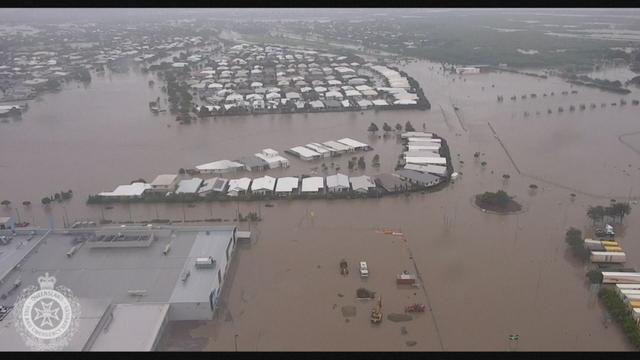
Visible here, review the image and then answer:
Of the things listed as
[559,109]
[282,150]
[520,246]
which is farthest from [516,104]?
[520,246]

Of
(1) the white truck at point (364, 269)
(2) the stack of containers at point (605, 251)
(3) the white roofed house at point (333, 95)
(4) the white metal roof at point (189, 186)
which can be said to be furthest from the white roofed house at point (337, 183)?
(3) the white roofed house at point (333, 95)

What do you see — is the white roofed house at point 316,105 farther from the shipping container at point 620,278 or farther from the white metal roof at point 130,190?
the shipping container at point 620,278

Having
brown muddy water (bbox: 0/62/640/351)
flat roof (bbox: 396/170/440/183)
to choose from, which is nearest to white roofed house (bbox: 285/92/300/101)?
brown muddy water (bbox: 0/62/640/351)

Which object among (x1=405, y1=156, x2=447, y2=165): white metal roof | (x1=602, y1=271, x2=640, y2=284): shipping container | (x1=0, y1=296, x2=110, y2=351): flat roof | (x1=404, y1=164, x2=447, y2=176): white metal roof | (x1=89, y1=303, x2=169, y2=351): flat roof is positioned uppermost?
(x1=405, y1=156, x2=447, y2=165): white metal roof

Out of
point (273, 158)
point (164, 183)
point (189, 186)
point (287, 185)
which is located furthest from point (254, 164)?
point (164, 183)

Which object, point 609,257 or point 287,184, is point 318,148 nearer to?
point 287,184

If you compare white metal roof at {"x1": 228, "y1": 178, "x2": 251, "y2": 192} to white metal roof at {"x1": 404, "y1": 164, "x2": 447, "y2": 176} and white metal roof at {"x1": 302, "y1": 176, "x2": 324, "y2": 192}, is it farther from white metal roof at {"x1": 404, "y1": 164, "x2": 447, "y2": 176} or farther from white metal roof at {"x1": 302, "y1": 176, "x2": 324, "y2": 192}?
white metal roof at {"x1": 404, "y1": 164, "x2": 447, "y2": 176}
